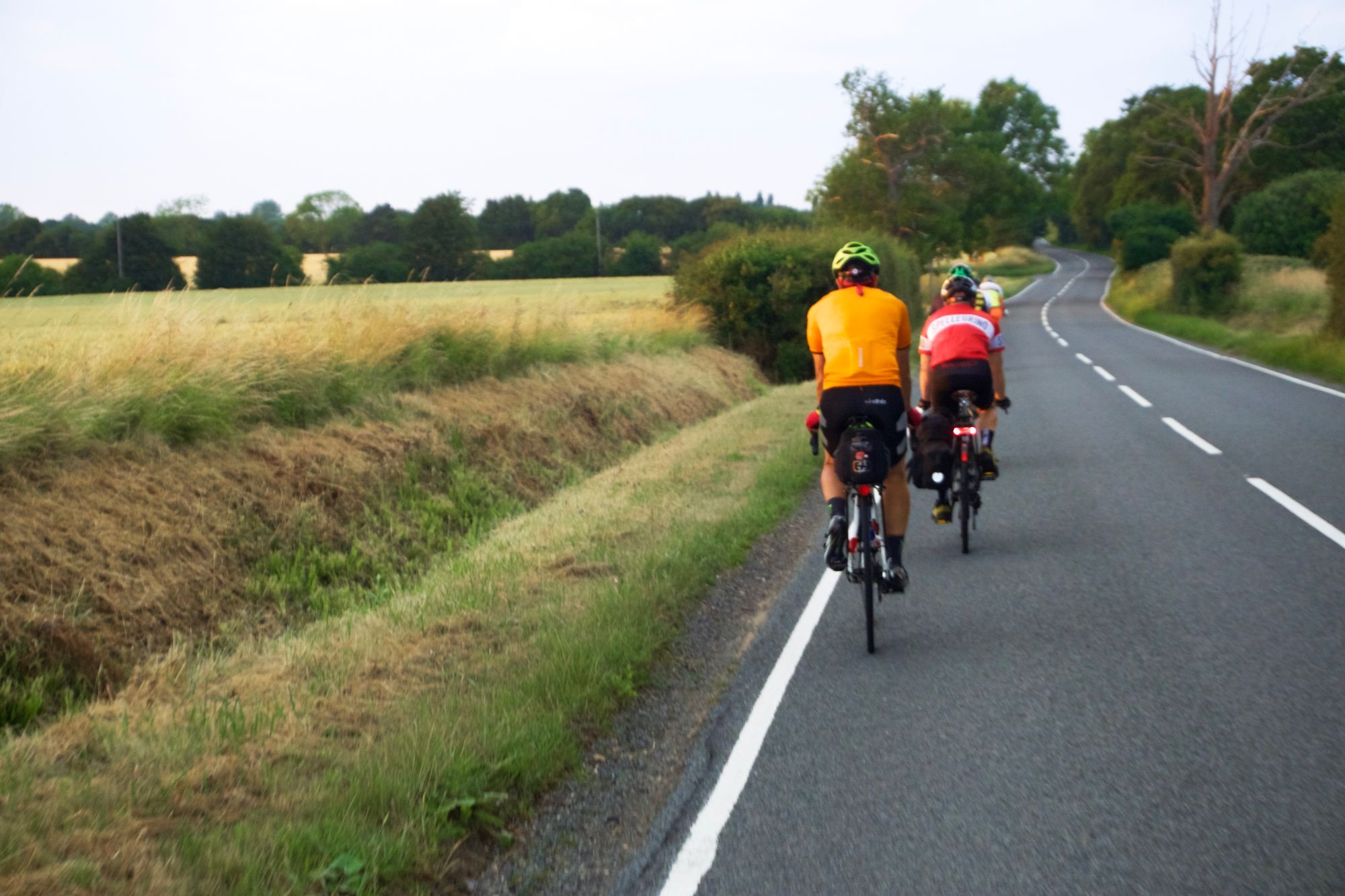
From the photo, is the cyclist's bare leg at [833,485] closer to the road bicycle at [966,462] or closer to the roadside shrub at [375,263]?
the road bicycle at [966,462]

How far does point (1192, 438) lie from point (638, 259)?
45169mm

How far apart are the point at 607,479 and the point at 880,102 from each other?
4282 cm

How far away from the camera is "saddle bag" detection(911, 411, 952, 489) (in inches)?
310

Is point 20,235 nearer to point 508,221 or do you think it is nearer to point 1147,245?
point 508,221

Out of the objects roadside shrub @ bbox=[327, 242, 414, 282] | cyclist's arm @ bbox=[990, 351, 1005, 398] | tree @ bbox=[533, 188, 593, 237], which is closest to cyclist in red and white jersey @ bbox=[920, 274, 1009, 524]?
cyclist's arm @ bbox=[990, 351, 1005, 398]

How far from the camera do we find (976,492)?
27.8 ft

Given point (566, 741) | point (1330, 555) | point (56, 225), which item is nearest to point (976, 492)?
point (1330, 555)

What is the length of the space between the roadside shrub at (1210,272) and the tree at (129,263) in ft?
121

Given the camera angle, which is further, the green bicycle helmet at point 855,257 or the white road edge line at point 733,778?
the green bicycle helmet at point 855,257

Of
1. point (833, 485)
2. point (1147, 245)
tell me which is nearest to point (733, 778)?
point (833, 485)

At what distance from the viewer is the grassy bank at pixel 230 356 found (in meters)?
8.84

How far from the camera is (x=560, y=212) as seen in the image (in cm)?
5516

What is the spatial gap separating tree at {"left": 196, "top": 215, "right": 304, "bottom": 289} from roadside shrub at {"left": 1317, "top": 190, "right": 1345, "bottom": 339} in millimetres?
18980

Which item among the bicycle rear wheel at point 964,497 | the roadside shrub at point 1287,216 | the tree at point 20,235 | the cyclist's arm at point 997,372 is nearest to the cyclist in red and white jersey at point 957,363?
the bicycle rear wheel at point 964,497
